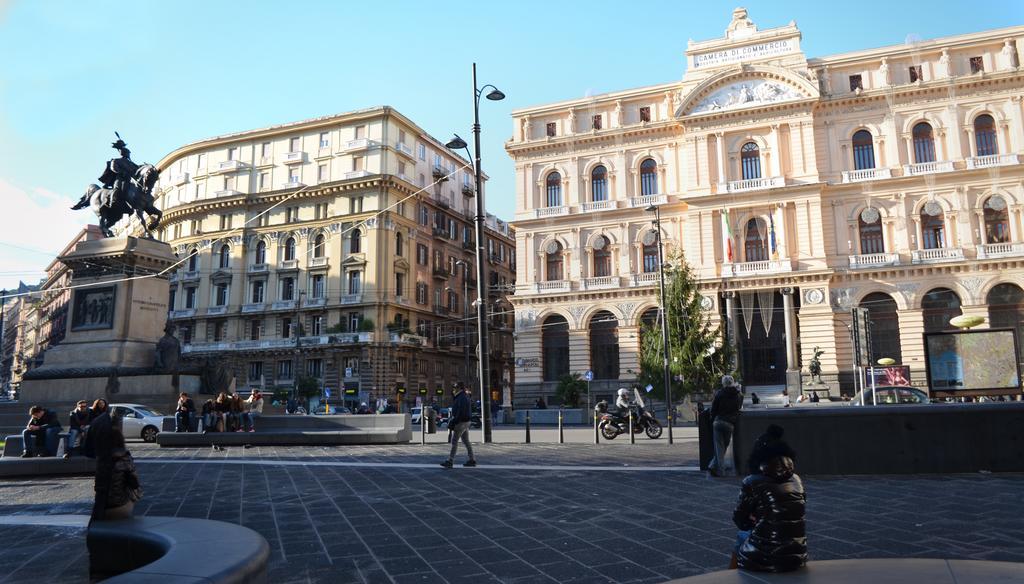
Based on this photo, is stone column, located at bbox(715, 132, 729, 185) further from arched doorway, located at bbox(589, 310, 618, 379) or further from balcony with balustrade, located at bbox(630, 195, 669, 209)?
arched doorway, located at bbox(589, 310, 618, 379)

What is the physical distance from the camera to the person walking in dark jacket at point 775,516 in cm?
389

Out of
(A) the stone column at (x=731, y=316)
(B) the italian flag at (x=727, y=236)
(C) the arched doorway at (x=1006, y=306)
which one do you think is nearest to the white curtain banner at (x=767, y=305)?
(A) the stone column at (x=731, y=316)

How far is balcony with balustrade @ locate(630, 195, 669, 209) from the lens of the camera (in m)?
40.7

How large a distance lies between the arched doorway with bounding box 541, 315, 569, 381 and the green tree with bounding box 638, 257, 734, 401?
8.77 metres

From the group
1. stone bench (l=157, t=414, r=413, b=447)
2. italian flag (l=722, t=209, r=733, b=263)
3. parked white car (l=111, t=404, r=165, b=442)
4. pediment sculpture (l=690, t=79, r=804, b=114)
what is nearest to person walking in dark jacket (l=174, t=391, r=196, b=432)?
stone bench (l=157, t=414, r=413, b=447)

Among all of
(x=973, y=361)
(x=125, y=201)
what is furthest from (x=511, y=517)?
(x=125, y=201)

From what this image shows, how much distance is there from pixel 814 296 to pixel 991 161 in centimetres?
1142

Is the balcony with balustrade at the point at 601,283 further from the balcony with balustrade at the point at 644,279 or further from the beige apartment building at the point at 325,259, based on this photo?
the beige apartment building at the point at 325,259

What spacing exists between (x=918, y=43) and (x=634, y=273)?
2013 cm

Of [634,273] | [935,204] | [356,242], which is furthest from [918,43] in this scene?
[356,242]

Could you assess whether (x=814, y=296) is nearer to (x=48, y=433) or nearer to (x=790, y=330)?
(x=790, y=330)

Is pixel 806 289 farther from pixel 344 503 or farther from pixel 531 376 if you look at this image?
pixel 344 503

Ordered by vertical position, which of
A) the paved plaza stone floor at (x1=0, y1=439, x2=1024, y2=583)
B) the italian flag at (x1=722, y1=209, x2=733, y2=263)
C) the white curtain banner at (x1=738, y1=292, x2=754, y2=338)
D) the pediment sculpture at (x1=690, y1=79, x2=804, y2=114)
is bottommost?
the paved plaza stone floor at (x1=0, y1=439, x2=1024, y2=583)

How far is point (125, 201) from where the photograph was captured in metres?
21.1
